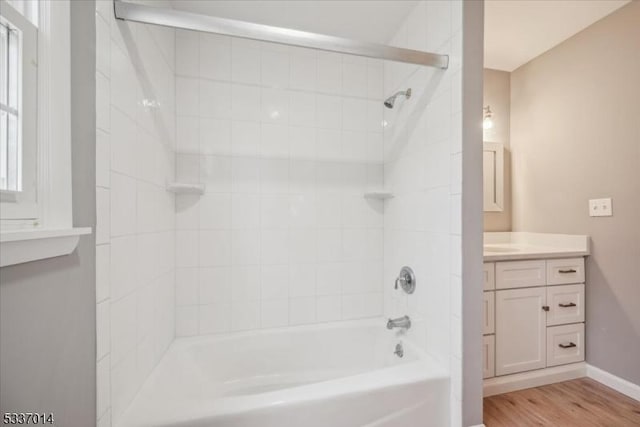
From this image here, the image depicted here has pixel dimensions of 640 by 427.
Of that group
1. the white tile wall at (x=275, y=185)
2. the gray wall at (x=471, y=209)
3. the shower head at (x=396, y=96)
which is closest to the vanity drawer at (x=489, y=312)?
the gray wall at (x=471, y=209)

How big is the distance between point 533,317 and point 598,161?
116cm

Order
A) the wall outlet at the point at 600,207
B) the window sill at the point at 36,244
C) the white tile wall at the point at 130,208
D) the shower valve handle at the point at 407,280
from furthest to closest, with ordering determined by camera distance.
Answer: the wall outlet at the point at 600,207 → the shower valve handle at the point at 407,280 → the white tile wall at the point at 130,208 → the window sill at the point at 36,244

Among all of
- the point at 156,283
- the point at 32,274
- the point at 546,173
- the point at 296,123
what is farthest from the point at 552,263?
the point at 32,274

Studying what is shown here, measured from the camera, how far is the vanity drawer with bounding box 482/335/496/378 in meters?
1.67

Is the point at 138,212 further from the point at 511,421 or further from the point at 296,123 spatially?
the point at 511,421

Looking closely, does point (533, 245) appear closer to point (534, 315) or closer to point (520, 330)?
point (534, 315)

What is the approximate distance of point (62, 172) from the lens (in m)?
0.70

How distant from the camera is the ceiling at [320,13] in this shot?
1.55 metres

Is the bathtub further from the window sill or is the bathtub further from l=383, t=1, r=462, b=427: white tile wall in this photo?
the window sill

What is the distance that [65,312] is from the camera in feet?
2.29

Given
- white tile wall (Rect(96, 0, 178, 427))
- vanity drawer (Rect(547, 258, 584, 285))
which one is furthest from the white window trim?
vanity drawer (Rect(547, 258, 584, 285))

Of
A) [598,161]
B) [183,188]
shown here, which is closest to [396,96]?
[183,188]

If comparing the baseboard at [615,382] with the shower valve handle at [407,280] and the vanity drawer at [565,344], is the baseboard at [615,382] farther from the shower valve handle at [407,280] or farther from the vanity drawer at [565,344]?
the shower valve handle at [407,280]

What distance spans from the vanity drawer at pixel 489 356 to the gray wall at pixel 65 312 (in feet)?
6.25
